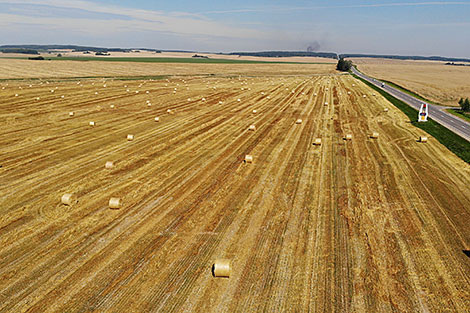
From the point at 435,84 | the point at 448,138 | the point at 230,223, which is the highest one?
the point at 435,84

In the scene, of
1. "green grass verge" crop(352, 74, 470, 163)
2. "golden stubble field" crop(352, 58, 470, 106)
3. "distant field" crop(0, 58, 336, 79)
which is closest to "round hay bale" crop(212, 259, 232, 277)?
"green grass verge" crop(352, 74, 470, 163)

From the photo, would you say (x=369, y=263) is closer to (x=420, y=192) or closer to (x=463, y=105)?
(x=420, y=192)

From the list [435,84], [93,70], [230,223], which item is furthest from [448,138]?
[93,70]

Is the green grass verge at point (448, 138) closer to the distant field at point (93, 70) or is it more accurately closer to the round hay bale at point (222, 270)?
the round hay bale at point (222, 270)

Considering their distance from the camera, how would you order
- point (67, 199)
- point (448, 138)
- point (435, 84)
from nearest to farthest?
1. point (67, 199)
2. point (448, 138)
3. point (435, 84)

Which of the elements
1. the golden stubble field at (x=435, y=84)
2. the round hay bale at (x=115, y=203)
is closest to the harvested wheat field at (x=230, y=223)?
the round hay bale at (x=115, y=203)

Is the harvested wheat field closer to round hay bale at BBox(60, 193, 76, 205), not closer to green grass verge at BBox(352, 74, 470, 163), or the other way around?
round hay bale at BBox(60, 193, 76, 205)

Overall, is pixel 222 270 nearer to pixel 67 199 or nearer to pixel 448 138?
pixel 67 199

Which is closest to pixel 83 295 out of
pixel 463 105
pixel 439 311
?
pixel 439 311
